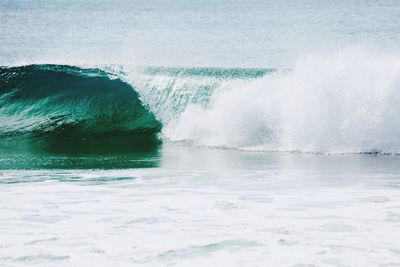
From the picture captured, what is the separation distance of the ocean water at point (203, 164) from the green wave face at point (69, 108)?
0.04 meters

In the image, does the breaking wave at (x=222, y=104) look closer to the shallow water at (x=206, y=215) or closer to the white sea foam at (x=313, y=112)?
the white sea foam at (x=313, y=112)

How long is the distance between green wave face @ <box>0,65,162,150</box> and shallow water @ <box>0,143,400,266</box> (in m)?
4.28

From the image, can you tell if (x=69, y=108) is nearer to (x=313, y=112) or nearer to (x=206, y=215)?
(x=313, y=112)

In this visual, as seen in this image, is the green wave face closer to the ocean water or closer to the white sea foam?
the ocean water

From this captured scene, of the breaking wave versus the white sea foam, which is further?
the breaking wave

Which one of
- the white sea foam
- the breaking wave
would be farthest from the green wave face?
the white sea foam

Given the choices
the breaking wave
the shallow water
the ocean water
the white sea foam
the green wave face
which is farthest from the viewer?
the green wave face

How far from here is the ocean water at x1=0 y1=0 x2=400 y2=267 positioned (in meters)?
5.88

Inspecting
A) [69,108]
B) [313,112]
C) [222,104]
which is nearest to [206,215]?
[313,112]

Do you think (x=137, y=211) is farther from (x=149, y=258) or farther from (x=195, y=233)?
(x=149, y=258)

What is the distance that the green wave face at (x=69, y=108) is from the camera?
1432 centimetres

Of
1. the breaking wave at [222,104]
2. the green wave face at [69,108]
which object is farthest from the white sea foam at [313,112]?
the green wave face at [69,108]

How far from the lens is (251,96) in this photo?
13570 mm

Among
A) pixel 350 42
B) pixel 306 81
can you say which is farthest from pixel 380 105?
pixel 350 42
